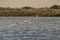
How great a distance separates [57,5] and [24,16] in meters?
1.08

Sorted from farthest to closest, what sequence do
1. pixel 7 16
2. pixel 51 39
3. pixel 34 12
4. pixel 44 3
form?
pixel 44 3 → pixel 7 16 → pixel 34 12 → pixel 51 39

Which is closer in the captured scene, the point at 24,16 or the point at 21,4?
the point at 24,16

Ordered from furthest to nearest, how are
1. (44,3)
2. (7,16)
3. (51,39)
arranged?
(44,3) < (7,16) < (51,39)

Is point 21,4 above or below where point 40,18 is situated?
above

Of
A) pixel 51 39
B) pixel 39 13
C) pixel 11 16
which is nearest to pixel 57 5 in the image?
pixel 39 13

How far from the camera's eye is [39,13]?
5.98 meters

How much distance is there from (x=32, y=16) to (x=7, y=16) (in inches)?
28.7

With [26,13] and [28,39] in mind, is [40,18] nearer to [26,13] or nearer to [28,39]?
[26,13]

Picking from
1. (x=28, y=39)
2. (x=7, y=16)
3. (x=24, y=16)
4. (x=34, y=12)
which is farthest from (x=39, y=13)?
(x=28, y=39)

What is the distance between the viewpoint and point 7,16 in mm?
6332

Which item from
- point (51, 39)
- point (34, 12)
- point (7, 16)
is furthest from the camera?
point (7, 16)

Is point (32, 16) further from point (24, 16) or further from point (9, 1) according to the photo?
point (9, 1)

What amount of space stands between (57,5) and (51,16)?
51 centimetres

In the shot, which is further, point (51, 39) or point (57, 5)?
point (57, 5)
